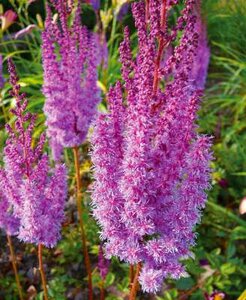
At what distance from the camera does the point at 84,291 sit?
372cm

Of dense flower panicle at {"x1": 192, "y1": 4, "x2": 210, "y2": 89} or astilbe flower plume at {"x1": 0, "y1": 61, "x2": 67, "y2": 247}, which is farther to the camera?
dense flower panicle at {"x1": 192, "y1": 4, "x2": 210, "y2": 89}

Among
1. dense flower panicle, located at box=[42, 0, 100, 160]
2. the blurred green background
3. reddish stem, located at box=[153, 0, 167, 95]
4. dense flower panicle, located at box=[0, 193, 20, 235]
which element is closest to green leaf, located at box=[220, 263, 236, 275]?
the blurred green background

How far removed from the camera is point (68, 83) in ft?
9.07

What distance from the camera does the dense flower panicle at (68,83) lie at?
269 cm

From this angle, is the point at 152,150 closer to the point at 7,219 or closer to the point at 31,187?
the point at 31,187

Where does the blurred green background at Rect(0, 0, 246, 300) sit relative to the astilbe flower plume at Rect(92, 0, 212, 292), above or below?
below

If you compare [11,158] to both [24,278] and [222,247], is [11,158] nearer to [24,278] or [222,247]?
[24,278]

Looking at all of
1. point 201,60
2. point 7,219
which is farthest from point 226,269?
point 201,60

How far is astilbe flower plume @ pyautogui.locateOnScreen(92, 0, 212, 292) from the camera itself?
1.72 meters

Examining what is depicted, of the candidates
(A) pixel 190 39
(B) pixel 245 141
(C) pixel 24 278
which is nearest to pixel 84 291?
(C) pixel 24 278

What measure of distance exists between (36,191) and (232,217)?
2295 millimetres

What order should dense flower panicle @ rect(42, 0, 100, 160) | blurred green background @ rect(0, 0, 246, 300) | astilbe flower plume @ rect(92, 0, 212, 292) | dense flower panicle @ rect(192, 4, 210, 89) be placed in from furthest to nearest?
dense flower panicle @ rect(192, 4, 210, 89) < blurred green background @ rect(0, 0, 246, 300) < dense flower panicle @ rect(42, 0, 100, 160) < astilbe flower plume @ rect(92, 0, 212, 292)

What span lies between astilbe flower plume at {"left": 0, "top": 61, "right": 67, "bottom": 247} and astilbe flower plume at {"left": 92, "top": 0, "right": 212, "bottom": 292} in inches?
13.9

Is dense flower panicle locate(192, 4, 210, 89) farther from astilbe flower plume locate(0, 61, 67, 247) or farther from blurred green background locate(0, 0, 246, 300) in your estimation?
astilbe flower plume locate(0, 61, 67, 247)
